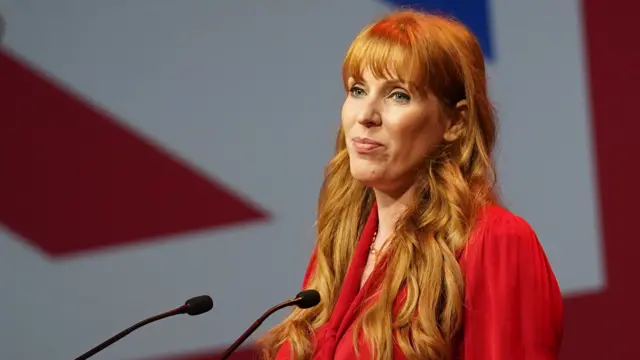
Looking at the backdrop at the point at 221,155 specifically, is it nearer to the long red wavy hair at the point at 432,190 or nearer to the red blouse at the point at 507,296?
the long red wavy hair at the point at 432,190

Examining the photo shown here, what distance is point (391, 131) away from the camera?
2.28 meters

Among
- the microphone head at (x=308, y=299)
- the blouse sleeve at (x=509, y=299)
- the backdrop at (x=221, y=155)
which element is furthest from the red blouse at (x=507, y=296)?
the backdrop at (x=221, y=155)

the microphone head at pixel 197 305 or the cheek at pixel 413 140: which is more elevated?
the cheek at pixel 413 140

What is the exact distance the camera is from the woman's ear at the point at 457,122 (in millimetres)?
2311

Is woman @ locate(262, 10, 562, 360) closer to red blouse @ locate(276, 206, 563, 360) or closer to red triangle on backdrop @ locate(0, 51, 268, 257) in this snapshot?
Answer: red blouse @ locate(276, 206, 563, 360)

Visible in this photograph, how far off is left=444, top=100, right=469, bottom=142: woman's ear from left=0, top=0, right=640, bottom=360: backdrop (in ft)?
3.51

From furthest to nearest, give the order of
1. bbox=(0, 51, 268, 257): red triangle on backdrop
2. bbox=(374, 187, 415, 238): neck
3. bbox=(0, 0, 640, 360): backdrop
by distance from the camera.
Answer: bbox=(0, 51, 268, 257): red triangle on backdrop
bbox=(0, 0, 640, 360): backdrop
bbox=(374, 187, 415, 238): neck

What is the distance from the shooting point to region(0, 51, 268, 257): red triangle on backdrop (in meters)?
3.80

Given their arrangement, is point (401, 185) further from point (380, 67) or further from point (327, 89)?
point (327, 89)

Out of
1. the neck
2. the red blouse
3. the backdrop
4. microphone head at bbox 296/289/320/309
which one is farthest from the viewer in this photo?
the backdrop

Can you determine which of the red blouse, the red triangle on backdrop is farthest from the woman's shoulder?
the red triangle on backdrop

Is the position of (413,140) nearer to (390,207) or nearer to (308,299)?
(390,207)

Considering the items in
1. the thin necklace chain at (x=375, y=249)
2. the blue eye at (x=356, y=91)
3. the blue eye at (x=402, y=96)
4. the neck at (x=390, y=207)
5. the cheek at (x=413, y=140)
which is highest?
the blue eye at (x=356, y=91)

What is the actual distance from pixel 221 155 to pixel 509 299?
1.78 metres
